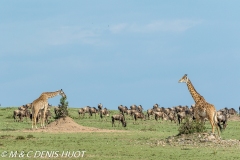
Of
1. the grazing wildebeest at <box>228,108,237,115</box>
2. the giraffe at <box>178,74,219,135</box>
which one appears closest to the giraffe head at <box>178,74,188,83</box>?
the giraffe at <box>178,74,219,135</box>

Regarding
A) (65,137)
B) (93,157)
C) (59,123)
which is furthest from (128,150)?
(59,123)

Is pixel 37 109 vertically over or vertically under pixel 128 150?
over

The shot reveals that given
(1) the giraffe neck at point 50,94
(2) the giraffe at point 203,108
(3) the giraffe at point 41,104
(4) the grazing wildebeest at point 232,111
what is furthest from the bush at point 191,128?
(4) the grazing wildebeest at point 232,111

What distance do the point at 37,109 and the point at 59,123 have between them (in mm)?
2041

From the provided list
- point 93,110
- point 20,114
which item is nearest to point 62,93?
point 20,114

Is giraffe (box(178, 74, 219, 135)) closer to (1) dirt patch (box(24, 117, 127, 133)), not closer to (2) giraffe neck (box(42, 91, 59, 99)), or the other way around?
(1) dirt patch (box(24, 117, 127, 133))

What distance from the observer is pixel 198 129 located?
3394 cm

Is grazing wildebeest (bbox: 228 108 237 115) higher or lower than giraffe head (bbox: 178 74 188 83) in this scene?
lower

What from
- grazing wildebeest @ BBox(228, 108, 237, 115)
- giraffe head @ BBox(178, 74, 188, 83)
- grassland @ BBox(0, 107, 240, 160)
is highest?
giraffe head @ BBox(178, 74, 188, 83)

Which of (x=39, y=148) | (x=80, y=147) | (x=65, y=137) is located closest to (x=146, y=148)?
(x=80, y=147)

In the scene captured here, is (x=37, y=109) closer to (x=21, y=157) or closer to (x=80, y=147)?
(x=80, y=147)

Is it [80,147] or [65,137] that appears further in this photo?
[65,137]

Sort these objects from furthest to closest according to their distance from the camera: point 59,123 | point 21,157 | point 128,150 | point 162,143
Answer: point 59,123 < point 162,143 < point 128,150 < point 21,157

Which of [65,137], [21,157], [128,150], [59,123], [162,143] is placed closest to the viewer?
[21,157]
